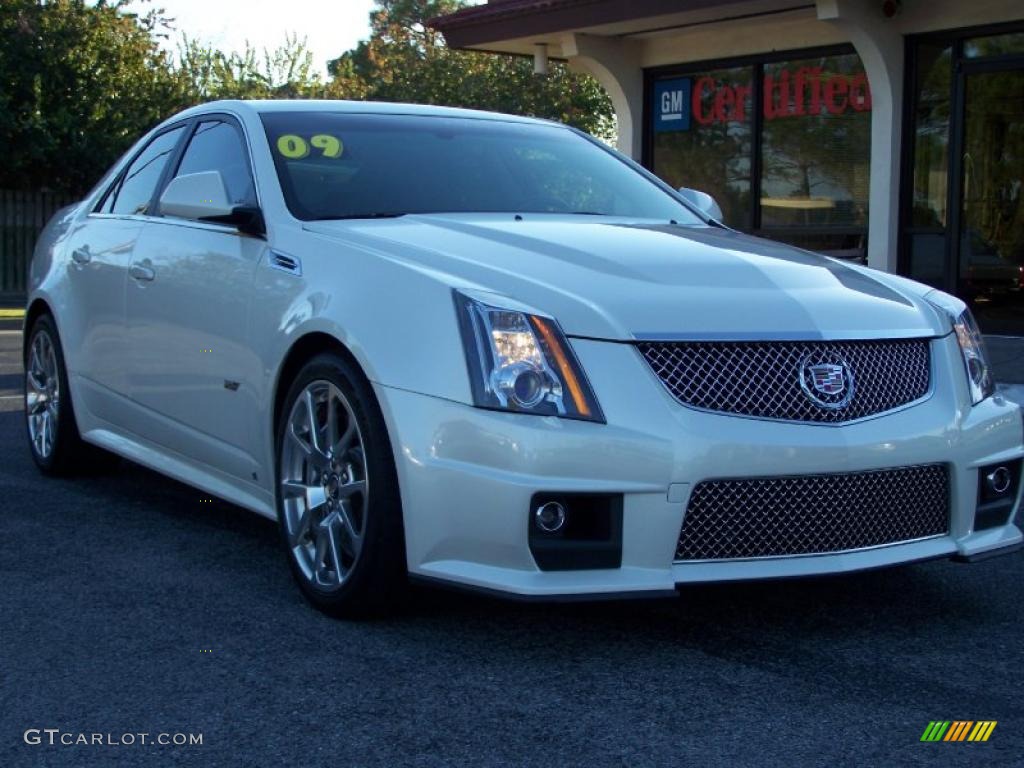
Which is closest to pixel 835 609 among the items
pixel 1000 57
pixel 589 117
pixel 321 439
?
pixel 321 439

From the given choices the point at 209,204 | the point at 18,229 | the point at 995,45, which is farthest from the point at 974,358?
the point at 18,229

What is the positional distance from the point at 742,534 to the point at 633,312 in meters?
0.68

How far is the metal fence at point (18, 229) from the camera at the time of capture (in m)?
23.5

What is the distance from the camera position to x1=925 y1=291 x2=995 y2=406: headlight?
4.59 metres

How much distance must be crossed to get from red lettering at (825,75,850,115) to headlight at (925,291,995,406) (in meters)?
10.1

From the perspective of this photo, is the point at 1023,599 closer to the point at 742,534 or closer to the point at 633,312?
the point at 742,534

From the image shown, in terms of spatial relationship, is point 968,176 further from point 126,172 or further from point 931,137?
point 126,172

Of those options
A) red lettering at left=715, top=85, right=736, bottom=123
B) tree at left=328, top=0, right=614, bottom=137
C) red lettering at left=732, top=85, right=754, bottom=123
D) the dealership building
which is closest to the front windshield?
the dealership building

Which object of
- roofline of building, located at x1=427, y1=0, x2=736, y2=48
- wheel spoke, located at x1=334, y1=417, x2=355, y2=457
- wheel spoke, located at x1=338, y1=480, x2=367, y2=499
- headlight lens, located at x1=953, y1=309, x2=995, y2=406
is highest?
roofline of building, located at x1=427, y1=0, x2=736, y2=48

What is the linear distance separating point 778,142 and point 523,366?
1172 centimetres

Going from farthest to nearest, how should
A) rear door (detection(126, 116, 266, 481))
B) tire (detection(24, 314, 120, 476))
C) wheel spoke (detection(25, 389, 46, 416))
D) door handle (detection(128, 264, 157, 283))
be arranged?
1. wheel spoke (detection(25, 389, 46, 416))
2. tire (detection(24, 314, 120, 476))
3. door handle (detection(128, 264, 157, 283))
4. rear door (detection(126, 116, 266, 481))

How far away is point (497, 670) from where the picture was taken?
3969 millimetres

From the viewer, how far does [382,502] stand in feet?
13.6
